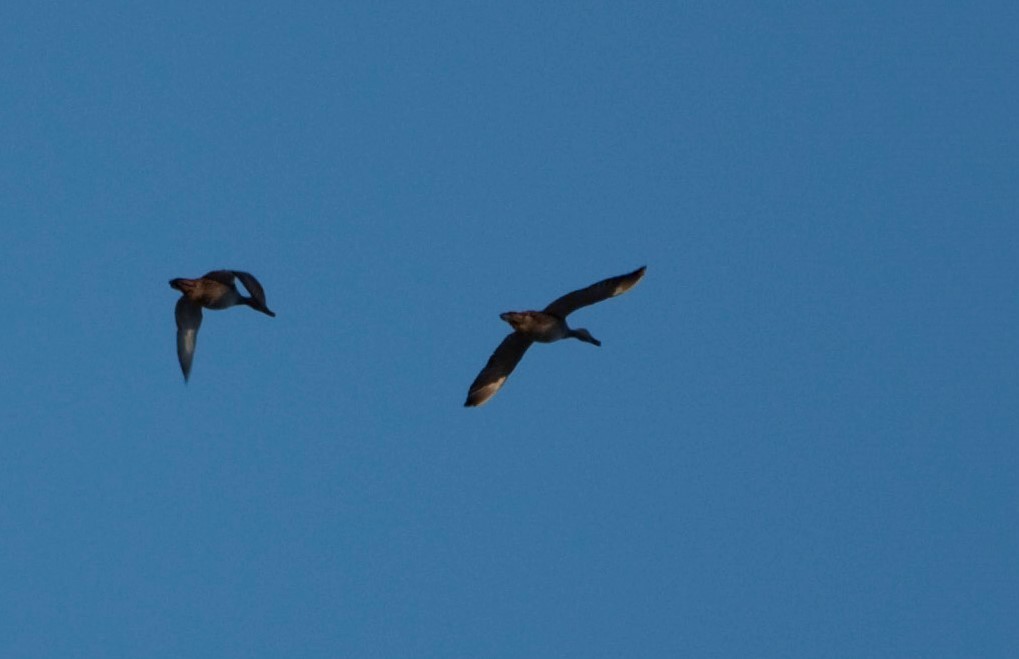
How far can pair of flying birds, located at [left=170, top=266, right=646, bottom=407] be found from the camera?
52.3 metres

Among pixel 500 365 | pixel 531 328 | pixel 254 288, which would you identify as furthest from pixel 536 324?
pixel 254 288

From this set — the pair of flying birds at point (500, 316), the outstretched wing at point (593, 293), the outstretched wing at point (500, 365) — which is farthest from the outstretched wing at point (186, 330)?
the outstretched wing at point (593, 293)

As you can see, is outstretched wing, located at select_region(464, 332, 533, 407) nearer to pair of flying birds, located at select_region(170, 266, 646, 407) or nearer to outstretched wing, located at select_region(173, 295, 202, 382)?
pair of flying birds, located at select_region(170, 266, 646, 407)

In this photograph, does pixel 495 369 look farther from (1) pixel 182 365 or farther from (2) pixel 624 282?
(1) pixel 182 365

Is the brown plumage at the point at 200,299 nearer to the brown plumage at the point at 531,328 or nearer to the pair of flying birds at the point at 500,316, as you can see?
the pair of flying birds at the point at 500,316

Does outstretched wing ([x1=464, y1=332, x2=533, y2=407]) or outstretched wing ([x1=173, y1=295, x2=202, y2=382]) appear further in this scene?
outstretched wing ([x1=173, y1=295, x2=202, y2=382])

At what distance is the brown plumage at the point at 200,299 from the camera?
54.1m

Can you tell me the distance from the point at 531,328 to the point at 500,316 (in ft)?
2.37

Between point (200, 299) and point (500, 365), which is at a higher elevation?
point (200, 299)

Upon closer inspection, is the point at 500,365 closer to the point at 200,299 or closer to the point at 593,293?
the point at 593,293

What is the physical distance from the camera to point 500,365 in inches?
2079

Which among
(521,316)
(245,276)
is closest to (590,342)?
(521,316)

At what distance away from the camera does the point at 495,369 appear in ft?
173

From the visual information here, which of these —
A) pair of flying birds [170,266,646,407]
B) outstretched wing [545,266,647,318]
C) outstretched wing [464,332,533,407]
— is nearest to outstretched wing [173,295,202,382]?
pair of flying birds [170,266,646,407]
